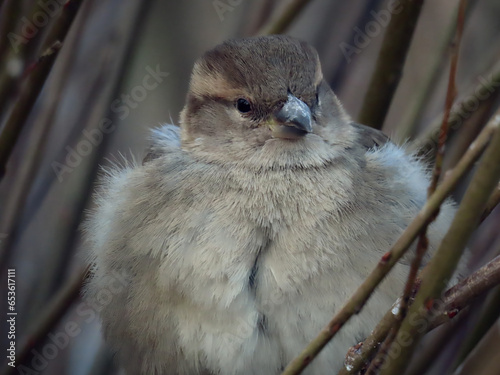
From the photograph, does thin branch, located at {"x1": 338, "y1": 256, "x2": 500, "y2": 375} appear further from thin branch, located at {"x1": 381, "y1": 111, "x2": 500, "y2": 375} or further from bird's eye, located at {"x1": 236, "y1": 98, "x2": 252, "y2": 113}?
bird's eye, located at {"x1": 236, "y1": 98, "x2": 252, "y2": 113}

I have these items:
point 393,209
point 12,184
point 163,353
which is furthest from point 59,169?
point 393,209

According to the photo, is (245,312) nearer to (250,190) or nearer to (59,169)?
(250,190)

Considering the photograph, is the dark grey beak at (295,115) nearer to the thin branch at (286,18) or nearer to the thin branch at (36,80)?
the thin branch at (286,18)

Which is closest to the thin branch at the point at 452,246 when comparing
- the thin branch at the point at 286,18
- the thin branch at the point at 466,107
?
the thin branch at the point at 466,107

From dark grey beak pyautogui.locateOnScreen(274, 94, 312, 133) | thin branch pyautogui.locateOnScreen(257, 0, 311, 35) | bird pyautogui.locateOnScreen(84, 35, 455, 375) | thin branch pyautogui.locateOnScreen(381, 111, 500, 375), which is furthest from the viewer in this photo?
thin branch pyautogui.locateOnScreen(257, 0, 311, 35)

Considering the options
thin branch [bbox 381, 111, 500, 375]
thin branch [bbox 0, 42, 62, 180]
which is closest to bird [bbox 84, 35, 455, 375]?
thin branch [bbox 0, 42, 62, 180]
